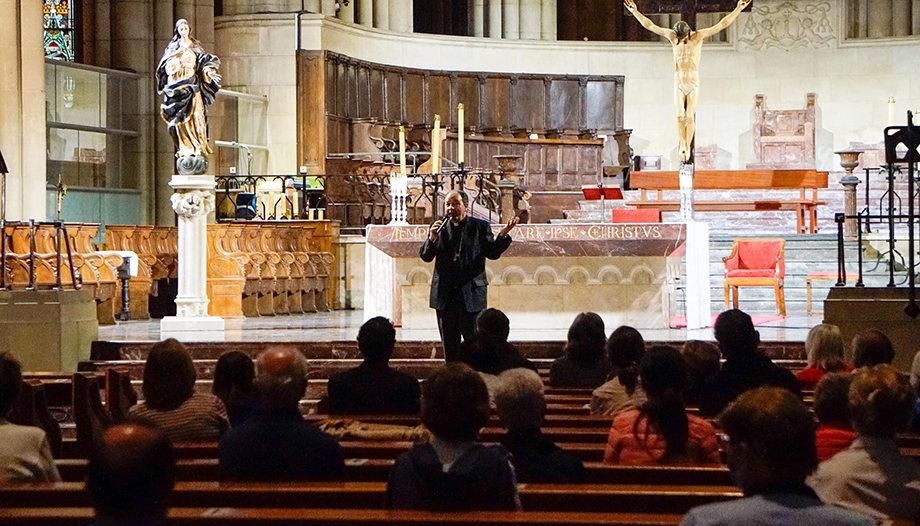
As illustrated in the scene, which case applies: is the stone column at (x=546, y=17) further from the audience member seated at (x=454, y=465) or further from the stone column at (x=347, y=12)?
the audience member seated at (x=454, y=465)

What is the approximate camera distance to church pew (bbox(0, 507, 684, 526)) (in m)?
3.07

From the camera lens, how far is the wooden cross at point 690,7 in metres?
14.6

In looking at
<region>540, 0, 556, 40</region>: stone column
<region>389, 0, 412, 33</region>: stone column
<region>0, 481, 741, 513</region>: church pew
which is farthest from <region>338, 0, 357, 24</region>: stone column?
<region>0, 481, 741, 513</region>: church pew

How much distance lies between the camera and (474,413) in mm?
3455

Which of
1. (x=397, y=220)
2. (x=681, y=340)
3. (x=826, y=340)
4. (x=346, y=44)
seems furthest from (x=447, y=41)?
(x=826, y=340)

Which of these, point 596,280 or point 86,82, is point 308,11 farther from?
point 596,280

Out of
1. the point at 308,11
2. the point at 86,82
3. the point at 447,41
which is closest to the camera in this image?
the point at 86,82

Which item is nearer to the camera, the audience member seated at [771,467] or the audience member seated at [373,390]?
the audience member seated at [771,467]

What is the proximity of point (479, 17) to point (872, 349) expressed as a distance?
18.6 meters

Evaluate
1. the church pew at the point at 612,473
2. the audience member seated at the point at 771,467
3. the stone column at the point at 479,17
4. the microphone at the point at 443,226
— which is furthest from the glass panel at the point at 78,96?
the audience member seated at the point at 771,467

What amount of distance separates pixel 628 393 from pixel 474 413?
2.02 m

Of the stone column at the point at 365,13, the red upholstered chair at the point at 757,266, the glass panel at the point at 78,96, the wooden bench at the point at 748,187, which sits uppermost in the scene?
the stone column at the point at 365,13

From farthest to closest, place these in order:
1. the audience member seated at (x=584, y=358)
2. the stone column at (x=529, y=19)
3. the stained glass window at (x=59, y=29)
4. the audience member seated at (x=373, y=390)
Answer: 1. the stone column at (x=529, y=19)
2. the stained glass window at (x=59, y=29)
3. the audience member seated at (x=584, y=358)
4. the audience member seated at (x=373, y=390)

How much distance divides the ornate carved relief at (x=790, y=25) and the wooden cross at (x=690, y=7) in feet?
28.8
